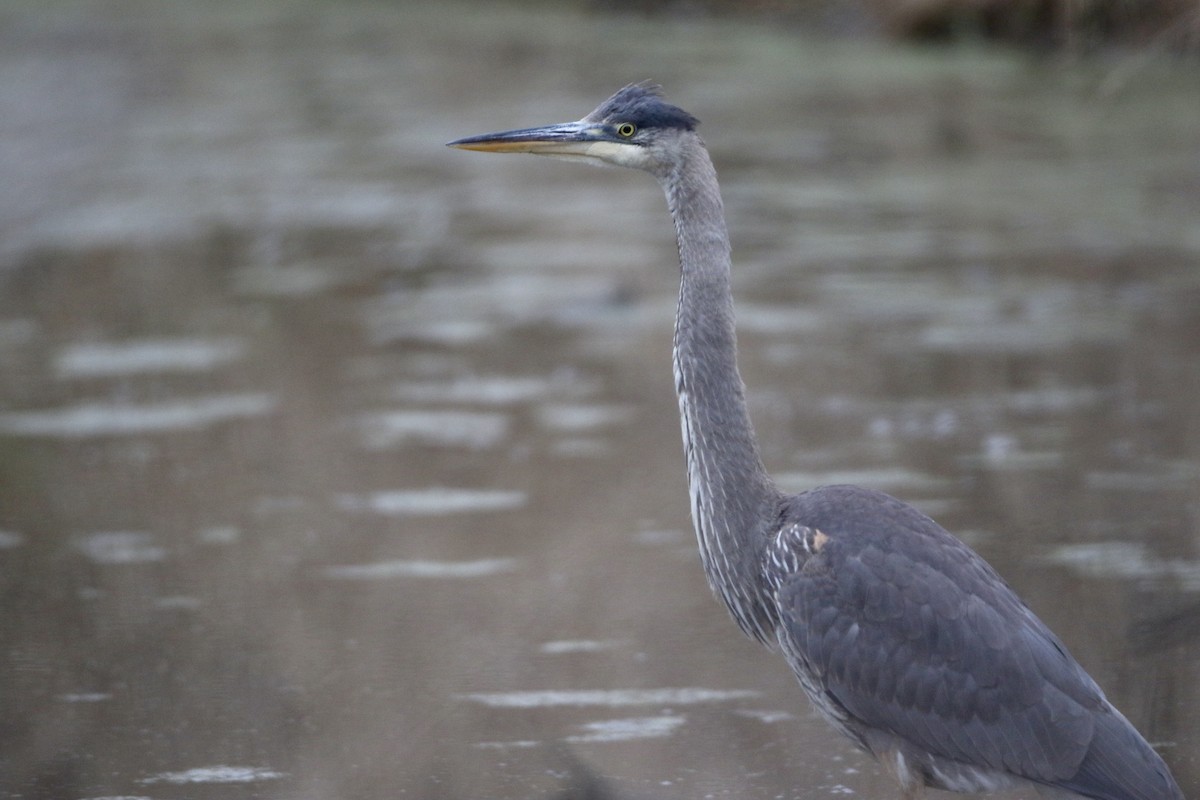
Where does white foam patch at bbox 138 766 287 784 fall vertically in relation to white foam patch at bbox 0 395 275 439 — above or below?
below

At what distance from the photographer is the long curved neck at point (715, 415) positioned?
4285 mm

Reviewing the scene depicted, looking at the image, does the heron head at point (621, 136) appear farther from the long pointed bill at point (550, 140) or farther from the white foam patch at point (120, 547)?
the white foam patch at point (120, 547)

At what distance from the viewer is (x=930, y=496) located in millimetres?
6379

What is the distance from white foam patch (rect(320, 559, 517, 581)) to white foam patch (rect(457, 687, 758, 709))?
3.11ft

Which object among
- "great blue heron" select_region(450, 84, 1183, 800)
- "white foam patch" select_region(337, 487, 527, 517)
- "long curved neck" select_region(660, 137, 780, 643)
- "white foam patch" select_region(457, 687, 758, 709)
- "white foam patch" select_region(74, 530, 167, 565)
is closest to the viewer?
"great blue heron" select_region(450, 84, 1183, 800)

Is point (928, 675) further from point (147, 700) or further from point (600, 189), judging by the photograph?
point (600, 189)

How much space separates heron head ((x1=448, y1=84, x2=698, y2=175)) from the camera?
174 inches

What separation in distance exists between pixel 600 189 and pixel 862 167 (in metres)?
1.97

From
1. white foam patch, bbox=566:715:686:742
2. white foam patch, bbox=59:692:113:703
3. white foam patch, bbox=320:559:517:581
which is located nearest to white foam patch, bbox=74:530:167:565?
white foam patch, bbox=320:559:517:581

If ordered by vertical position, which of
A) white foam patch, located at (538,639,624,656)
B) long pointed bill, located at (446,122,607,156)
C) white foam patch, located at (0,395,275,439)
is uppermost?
long pointed bill, located at (446,122,607,156)

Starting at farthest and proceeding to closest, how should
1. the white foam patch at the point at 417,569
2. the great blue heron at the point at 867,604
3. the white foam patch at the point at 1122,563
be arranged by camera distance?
1. the white foam patch at the point at 417,569
2. the white foam patch at the point at 1122,563
3. the great blue heron at the point at 867,604

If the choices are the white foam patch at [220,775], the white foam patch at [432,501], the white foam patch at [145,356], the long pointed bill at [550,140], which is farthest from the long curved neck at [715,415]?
the white foam patch at [145,356]

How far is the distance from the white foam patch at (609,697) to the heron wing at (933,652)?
938mm

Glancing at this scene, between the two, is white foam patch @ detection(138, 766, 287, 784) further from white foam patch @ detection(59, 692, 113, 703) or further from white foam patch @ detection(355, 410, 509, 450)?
white foam patch @ detection(355, 410, 509, 450)
